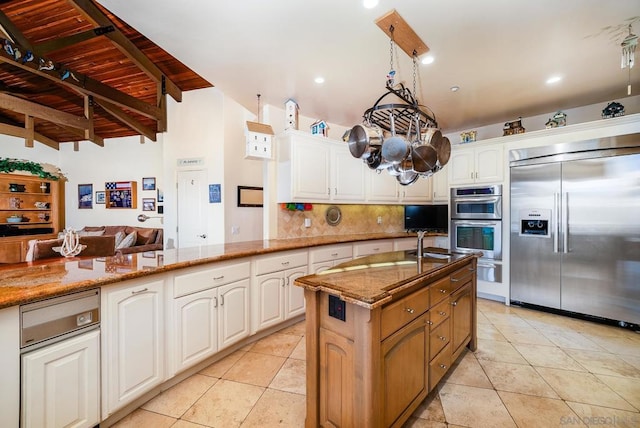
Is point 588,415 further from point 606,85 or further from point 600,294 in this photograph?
point 606,85

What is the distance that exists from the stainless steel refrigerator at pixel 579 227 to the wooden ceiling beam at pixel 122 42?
498cm

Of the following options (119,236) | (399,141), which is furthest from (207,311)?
(119,236)

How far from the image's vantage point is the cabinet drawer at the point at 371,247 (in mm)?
3725

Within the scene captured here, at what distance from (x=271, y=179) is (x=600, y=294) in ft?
13.5

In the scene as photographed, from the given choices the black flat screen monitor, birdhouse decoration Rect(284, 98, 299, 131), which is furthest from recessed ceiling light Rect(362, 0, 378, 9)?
the black flat screen monitor

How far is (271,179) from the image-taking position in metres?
3.53

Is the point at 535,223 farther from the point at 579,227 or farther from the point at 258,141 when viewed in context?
the point at 258,141

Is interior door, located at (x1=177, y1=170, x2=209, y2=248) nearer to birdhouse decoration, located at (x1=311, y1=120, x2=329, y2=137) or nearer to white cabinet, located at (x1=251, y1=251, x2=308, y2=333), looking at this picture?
birdhouse decoration, located at (x1=311, y1=120, x2=329, y2=137)

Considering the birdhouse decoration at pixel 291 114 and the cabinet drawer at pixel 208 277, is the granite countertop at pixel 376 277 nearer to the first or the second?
the cabinet drawer at pixel 208 277

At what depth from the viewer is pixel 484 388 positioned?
198cm

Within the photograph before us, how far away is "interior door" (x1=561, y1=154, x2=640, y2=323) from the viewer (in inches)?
113

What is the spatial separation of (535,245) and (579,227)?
484mm

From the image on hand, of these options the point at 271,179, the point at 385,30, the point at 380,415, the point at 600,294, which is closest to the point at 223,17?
the point at 385,30

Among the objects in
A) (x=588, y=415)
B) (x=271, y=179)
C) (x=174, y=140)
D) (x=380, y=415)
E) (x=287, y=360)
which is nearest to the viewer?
(x=380, y=415)
